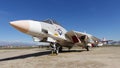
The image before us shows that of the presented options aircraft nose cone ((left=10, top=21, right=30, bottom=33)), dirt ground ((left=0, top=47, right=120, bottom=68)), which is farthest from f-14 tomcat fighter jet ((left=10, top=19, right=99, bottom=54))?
dirt ground ((left=0, top=47, right=120, bottom=68))

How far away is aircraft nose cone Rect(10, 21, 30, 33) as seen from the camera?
1197cm

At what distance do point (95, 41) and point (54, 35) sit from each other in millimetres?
10045

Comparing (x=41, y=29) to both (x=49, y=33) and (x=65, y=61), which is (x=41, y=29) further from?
(x=65, y=61)

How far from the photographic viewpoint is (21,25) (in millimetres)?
12133

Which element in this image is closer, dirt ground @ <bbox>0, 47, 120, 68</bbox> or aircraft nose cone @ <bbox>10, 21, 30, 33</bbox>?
dirt ground @ <bbox>0, 47, 120, 68</bbox>

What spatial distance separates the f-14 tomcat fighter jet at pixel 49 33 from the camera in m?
12.5

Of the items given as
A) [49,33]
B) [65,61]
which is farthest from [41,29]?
[65,61]

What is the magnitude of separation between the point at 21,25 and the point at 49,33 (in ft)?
12.1

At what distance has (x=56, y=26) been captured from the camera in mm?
17000

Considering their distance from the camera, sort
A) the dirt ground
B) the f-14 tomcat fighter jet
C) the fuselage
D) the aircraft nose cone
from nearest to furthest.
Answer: the dirt ground → the aircraft nose cone → the fuselage → the f-14 tomcat fighter jet

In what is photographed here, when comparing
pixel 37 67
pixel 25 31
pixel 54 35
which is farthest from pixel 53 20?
pixel 37 67

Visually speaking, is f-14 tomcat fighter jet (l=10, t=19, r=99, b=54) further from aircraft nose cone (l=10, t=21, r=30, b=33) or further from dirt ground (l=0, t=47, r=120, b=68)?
dirt ground (l=0, t=47, r=120, b=68)

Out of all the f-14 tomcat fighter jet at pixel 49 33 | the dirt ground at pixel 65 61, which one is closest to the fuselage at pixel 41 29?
the f-14 tomcat fighter jet at pixel 49 33

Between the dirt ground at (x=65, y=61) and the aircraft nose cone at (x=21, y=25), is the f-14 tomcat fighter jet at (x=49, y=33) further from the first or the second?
the dirt ground at (x=65, y=61)
